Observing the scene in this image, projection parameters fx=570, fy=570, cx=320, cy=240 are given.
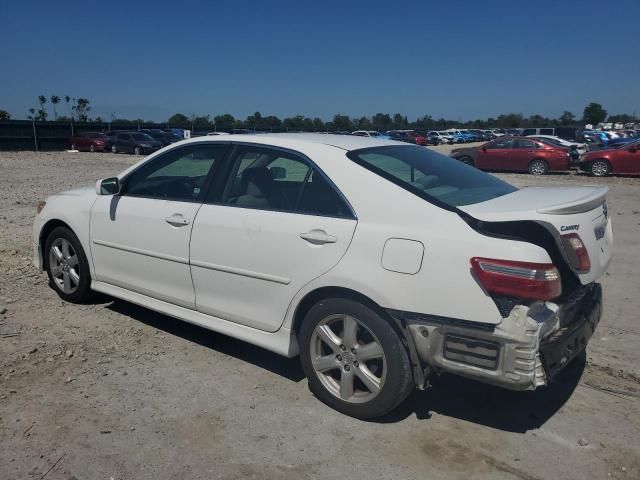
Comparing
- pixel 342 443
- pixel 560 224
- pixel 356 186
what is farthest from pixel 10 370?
pixel 560 224

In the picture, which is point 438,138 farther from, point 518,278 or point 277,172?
point 518,278

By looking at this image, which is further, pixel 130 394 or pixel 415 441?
pixel 130 394

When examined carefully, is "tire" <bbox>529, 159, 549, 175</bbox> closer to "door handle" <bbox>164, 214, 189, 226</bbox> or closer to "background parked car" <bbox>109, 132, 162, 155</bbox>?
"door handle" <bbox>164, 214, 189, 226</bbox>

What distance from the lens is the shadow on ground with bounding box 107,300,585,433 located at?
349cm

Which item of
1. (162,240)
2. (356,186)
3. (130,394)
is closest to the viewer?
(356,186)

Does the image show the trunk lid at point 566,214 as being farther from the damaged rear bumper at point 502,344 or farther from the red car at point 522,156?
the red car at point 522,156

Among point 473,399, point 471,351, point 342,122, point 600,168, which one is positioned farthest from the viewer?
point 342,122

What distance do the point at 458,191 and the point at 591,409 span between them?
1607 mm

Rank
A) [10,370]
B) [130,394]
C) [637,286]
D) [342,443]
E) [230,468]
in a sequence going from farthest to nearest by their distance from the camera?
[637,286]
[10,370]
[130,394]
[342,443]
[230,468]

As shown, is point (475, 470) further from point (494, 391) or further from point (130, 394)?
point (130, 394)

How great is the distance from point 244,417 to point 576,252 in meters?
2.14

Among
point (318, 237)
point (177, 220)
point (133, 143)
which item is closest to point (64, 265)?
point (177, 220)

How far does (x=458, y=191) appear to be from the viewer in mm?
3660

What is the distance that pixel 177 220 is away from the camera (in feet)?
13.5
